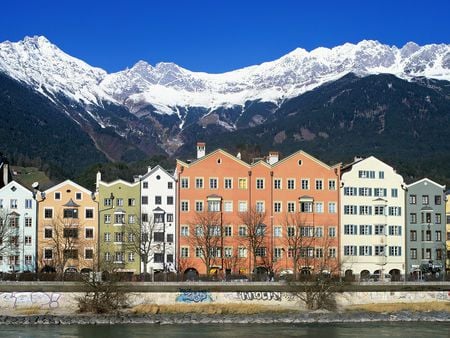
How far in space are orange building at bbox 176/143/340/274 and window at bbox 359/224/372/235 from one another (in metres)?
3.03

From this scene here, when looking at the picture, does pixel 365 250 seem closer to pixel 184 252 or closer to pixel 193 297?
pixel 184 252

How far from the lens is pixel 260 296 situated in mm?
77188

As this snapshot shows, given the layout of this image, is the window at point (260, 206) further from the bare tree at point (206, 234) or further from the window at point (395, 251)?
the window at point (395, 251)

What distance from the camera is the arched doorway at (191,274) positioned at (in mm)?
85938

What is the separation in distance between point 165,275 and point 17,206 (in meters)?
21.5

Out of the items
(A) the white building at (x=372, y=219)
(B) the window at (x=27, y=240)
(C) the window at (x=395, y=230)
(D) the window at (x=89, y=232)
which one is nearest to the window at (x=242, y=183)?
(A) the white building at (x=372, y=219)

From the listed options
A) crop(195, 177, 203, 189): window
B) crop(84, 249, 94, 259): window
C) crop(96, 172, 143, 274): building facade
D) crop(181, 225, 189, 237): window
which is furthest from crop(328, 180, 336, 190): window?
crop(84, 249, 94, 259): window

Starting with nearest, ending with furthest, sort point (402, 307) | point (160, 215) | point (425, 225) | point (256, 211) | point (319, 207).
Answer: point (402, 307) < point (160, 215) < point (256, 211) < point (319, 207) < point (425, 225)

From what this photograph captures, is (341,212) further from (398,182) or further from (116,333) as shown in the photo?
(116,333)

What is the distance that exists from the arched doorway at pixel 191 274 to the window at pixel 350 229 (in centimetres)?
1809

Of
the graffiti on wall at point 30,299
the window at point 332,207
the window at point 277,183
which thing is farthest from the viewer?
the window at point 332,207

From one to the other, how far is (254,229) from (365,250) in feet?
45.8

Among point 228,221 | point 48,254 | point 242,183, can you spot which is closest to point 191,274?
point 228,221

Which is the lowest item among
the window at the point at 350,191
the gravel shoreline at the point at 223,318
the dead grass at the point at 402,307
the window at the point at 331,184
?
the gravel shoreline at the point at 223,318
